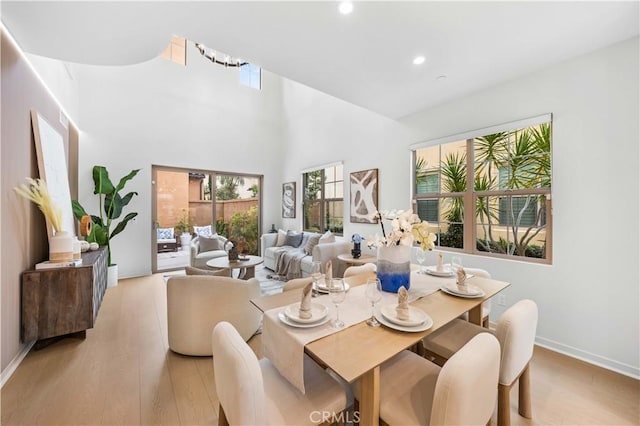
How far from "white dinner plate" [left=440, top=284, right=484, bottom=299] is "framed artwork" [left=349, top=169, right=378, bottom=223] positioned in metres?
2.40

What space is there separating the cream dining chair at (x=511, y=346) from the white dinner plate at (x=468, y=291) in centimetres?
24

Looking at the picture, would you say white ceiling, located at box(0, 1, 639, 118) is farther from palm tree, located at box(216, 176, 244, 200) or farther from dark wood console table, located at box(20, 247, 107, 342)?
palm tree, located at box(216, 176, 244, 200)

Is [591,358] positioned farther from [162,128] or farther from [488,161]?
[162,128]

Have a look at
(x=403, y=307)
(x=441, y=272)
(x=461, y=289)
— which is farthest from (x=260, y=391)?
(x=441, y=272)

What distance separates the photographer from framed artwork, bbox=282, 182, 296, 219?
6.23 m

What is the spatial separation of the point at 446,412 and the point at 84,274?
302cm

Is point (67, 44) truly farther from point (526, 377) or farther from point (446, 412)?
point (526, 377)

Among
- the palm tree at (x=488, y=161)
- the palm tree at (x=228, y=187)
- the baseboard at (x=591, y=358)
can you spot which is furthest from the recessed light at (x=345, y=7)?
the palm tree at (x=228, y=187)

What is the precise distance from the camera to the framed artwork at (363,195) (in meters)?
4.22

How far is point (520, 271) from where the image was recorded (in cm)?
262

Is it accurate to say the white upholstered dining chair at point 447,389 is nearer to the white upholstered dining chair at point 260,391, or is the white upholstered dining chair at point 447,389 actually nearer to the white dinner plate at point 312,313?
the white upholstered dining chair at point 260,391

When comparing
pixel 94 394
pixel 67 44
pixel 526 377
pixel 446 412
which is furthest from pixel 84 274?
pixel 526 377

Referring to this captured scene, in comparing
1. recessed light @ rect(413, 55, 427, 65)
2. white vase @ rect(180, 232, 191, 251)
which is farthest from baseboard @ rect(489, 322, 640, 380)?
white vase @ rect(180, 232, 191, 251)

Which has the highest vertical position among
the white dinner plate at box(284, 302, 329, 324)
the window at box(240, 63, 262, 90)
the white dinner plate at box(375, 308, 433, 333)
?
the window at box(240, 63, 262, 90)
